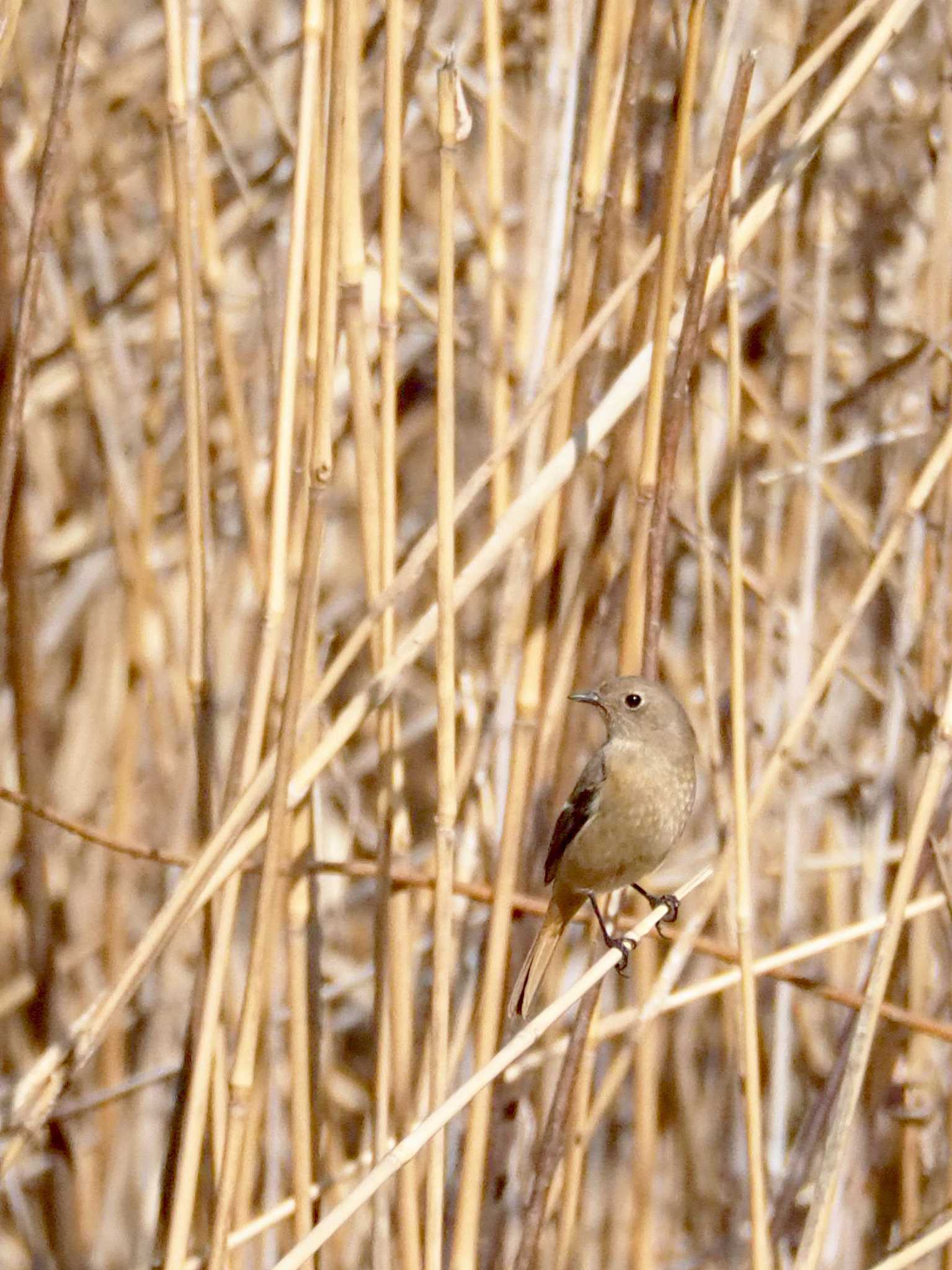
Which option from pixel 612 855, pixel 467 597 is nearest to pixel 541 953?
pixel 612 855

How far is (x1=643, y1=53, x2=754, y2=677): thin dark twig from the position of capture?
1122mm

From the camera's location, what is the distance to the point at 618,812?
60.3 inches

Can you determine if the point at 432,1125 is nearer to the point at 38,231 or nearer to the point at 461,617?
the point at 38,231

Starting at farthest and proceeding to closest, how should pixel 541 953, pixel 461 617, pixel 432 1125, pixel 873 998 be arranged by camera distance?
pixel 461 617 < pixel 541 953 < pixel 873 998 < pixel 432 1125

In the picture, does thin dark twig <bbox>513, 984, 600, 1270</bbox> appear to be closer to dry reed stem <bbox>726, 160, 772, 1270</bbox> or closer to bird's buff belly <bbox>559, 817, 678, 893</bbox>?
dry reed stem <bbox>726, 160, 772, 1270</bbox>

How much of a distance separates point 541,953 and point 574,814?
0.15 m

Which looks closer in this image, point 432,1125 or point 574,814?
point 432,1125

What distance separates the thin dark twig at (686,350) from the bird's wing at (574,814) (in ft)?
1.16

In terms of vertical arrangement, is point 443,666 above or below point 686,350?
below

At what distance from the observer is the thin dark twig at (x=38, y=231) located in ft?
3.47

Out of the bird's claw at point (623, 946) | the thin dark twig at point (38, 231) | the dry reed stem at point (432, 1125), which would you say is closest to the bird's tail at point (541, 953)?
the bird's claw at point (623, 946)

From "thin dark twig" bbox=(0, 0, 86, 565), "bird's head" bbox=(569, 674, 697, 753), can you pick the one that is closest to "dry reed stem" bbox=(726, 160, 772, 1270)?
"bird's head" bbox=(569, 674, 697, 753)

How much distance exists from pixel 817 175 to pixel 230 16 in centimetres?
83

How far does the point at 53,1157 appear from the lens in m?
1.77
